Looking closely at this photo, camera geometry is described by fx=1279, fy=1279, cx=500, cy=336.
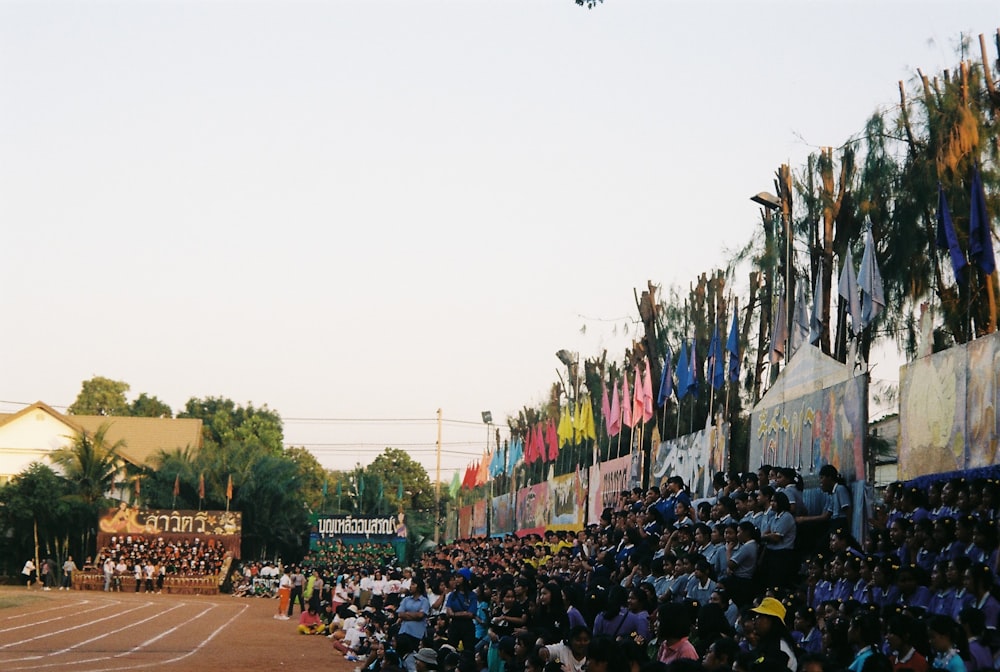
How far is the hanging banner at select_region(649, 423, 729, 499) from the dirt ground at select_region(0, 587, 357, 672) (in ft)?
23.3

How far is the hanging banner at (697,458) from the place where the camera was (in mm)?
22047

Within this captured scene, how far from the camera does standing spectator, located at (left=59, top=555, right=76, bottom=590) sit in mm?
57316

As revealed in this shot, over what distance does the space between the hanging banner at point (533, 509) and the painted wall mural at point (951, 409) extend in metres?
23.7

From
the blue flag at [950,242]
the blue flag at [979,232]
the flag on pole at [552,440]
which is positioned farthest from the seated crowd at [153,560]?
the blue flag at [979,232]

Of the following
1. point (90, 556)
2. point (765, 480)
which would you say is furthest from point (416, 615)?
point (90, 556)

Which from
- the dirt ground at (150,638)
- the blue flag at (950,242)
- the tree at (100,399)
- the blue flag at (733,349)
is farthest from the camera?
the tree at (100,399)

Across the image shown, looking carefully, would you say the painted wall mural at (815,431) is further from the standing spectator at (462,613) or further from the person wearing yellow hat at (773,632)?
the person wearing yellow hat at (773,632)

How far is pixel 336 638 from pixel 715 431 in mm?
10962

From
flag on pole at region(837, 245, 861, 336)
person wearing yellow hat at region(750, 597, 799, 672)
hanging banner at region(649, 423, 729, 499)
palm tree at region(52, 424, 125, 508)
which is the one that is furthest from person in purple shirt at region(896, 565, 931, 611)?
palm tree at region(52, 424, 125, 508)

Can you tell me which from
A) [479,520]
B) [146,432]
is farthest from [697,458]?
[146,432]

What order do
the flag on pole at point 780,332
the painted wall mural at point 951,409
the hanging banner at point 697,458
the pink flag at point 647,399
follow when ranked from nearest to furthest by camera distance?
the painted wall mural at point 951,409 < the hanging banner at point 697,458 < the flag on pole at point 780,332 < the pink flag at point 647,399

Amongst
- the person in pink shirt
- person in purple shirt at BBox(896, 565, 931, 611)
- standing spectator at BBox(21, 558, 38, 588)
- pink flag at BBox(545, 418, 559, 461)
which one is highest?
pink flag at BBox(545, 418, 559, 461)

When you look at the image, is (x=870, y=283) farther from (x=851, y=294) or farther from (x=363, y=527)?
(x=363, y=527)

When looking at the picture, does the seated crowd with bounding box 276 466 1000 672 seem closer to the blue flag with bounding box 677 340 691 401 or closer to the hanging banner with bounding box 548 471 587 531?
the blue flag with bounding box 677 340 691 401
